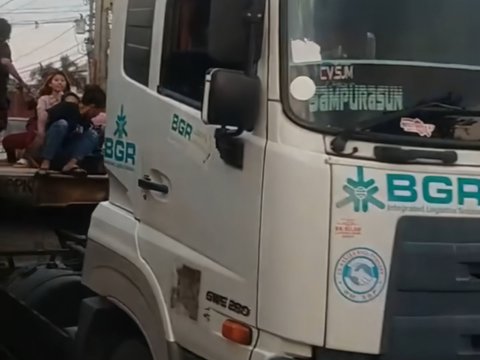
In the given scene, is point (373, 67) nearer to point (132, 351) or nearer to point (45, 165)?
point (132, 351)

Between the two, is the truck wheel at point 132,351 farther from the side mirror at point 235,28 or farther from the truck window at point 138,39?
the side mirror at point 235,28

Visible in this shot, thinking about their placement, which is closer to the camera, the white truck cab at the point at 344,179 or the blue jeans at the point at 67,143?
the white truck cab at the point at 344,179

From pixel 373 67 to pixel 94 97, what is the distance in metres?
4.63

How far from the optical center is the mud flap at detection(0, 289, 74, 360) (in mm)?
5465

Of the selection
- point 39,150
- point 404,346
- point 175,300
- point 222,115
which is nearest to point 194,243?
point 175,300

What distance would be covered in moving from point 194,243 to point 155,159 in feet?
1.63

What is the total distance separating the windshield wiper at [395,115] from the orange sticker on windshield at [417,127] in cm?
3

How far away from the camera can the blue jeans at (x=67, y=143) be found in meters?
7.62

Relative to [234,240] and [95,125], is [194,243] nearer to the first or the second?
[234,240]

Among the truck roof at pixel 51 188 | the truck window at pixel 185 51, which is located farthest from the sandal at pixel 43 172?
the truck window at pixel 185 51

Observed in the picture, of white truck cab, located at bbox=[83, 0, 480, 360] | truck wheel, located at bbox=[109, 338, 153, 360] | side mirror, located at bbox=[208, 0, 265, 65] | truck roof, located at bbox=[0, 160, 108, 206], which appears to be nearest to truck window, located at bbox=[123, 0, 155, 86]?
white truck cab, located at bbox=[83, 0, 480, 360]

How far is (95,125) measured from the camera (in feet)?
25.0

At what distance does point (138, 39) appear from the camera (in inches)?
181

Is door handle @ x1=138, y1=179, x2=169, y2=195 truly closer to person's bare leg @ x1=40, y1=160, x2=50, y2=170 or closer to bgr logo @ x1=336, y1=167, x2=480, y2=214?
bgr logo @ x1=336, y1=167, x2=480, y2=214
